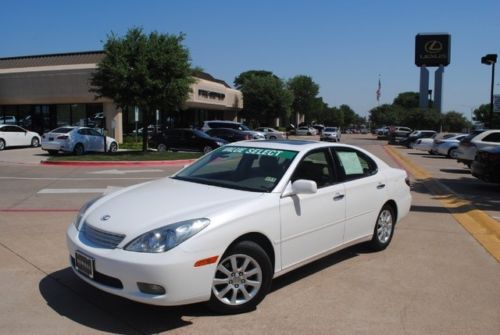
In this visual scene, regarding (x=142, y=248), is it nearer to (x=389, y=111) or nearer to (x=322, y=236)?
(x=322, y=236)

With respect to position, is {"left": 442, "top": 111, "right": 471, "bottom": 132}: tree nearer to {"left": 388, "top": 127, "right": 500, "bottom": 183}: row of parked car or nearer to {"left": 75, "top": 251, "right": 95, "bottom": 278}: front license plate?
{"left": 388, "top": 127, "right": 500, "bottom": 183}: row of parked car

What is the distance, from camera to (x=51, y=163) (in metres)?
19.7

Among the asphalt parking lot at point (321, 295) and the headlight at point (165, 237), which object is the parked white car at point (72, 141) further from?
the headlight at point (165, 237)

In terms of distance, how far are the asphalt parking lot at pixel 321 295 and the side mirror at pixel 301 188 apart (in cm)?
100

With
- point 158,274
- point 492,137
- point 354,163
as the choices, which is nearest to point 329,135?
point 492,137

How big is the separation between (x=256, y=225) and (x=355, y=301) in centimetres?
125

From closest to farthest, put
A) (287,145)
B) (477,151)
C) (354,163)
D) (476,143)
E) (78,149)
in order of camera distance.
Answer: (287,145) < (354,163) < (477,151) < (476,143) < (78,149)

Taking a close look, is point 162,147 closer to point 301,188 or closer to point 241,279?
point 301,188

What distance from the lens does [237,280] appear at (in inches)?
175

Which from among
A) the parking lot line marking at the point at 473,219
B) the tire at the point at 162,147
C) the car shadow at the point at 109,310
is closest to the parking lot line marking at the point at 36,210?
the car shadow at the point at 109,310

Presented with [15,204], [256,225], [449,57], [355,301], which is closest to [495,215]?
[355,301]

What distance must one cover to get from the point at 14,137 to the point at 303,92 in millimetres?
66394

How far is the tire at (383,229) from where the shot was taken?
6508 millimetres

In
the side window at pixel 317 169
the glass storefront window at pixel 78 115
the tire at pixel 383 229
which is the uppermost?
the glass storefront window at pixel 78 115
